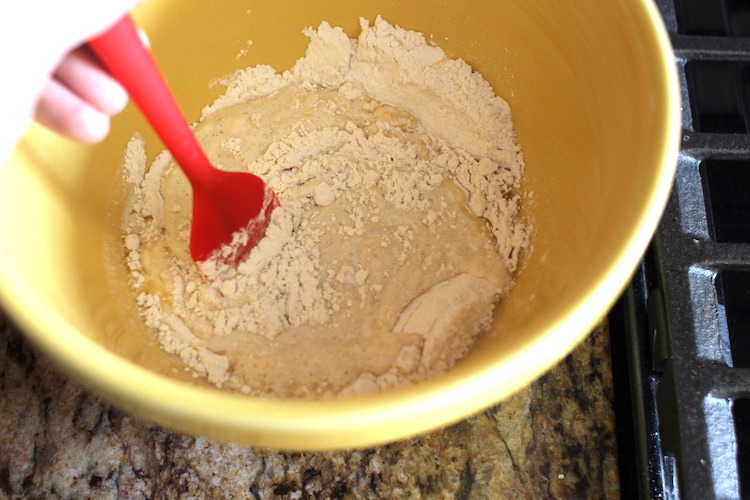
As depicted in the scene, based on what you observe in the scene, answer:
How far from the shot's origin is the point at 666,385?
58 cm

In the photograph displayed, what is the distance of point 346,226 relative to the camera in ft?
2.35

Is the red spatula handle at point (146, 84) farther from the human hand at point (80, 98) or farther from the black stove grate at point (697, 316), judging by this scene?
the black stove grate at point (697, 316)

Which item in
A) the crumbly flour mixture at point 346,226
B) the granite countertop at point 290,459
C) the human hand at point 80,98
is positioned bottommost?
the granite countertop at point 290,459

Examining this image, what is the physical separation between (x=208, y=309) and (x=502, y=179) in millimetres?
355

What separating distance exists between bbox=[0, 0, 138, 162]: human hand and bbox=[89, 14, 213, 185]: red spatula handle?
0.05m

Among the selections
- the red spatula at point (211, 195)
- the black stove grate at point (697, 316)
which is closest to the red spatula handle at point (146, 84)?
the red spatula at point (211, 195)

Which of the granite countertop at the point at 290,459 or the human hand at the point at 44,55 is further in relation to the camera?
the granite countertop at the point at 290,459

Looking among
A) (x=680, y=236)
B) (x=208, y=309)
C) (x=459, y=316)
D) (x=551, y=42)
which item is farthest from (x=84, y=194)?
(x=680, y=236)

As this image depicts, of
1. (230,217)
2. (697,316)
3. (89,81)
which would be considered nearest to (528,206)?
(697,316)

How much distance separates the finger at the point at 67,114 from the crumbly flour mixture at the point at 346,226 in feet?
0.77

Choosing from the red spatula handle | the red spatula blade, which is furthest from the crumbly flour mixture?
the red spatula handle

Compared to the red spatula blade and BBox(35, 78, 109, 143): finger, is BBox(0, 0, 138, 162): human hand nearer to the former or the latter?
BBox(35, 78, 109, 143): finger

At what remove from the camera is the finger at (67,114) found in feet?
1.52

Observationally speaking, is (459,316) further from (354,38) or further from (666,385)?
(354,38)
